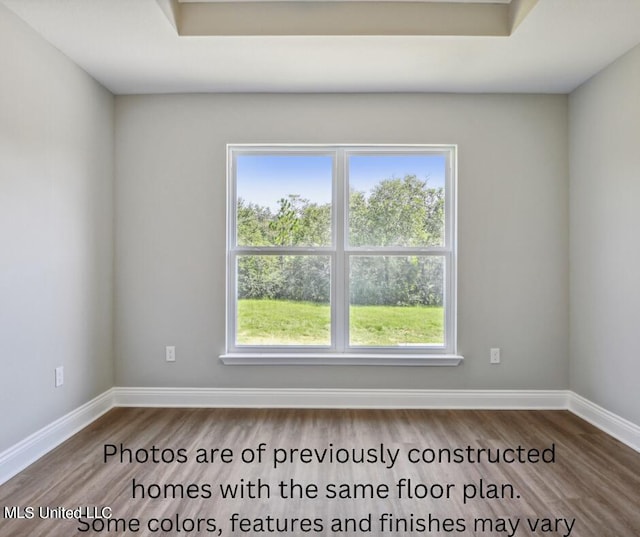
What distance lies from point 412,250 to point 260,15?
6.68ft

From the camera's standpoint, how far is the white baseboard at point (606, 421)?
2.68 metres

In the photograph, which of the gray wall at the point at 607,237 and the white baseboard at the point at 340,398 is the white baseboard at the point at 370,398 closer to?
the white baseboard at the point at 340,398

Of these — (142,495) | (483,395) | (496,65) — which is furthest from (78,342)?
(496,65)

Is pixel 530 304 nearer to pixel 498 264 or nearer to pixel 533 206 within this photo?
pixel 498 264

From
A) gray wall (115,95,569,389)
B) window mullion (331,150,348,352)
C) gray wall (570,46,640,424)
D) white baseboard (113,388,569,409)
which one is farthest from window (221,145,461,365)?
gray wall (570,46,640,424)

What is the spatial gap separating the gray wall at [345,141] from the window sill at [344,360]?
6 centimetres

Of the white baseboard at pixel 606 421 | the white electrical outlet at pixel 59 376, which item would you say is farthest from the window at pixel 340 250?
the white electrical outlet at pixel 59 376

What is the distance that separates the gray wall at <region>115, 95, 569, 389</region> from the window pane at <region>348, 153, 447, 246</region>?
183 mm

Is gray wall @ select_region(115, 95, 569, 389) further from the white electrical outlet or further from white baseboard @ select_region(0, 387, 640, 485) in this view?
the white electrical outlet

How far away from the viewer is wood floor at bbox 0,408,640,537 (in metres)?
1.88

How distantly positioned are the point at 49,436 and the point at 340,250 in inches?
94.9

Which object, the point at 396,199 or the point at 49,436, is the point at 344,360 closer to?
the point at 396,199

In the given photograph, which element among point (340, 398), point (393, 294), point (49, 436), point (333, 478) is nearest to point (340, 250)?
point (393, 294)

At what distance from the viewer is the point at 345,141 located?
337cm
